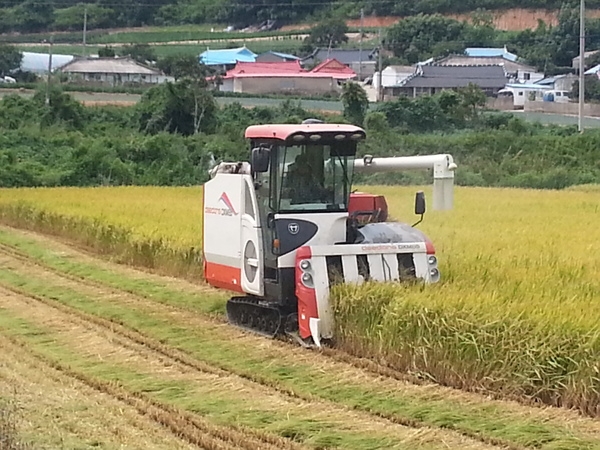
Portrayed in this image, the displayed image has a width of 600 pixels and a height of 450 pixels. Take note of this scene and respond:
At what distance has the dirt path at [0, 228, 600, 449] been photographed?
6566 mm

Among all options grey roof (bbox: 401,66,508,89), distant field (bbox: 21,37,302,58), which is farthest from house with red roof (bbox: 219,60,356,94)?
distant field (bbox: 21,37,302,58)

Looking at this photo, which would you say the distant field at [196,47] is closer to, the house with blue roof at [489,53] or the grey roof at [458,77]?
the house with blue roof at [489,53]

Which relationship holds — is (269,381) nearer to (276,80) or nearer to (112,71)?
(276,80)

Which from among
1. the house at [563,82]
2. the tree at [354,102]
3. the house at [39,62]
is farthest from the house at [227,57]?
the tree at [354,102]

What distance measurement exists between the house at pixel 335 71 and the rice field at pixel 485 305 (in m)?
37.7

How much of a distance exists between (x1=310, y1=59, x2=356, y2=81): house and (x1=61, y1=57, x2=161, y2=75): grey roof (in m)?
7.92

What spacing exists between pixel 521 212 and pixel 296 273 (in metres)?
8.74

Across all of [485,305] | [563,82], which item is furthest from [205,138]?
[563,82]

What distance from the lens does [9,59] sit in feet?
170

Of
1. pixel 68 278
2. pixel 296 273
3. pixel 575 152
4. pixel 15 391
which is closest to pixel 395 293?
pixel 296 273

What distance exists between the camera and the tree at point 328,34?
66312 mm

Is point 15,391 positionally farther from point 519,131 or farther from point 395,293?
point 519,131

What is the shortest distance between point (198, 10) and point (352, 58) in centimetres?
1355

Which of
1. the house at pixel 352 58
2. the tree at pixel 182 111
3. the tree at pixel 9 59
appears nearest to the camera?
the tree at pixel 182 111
